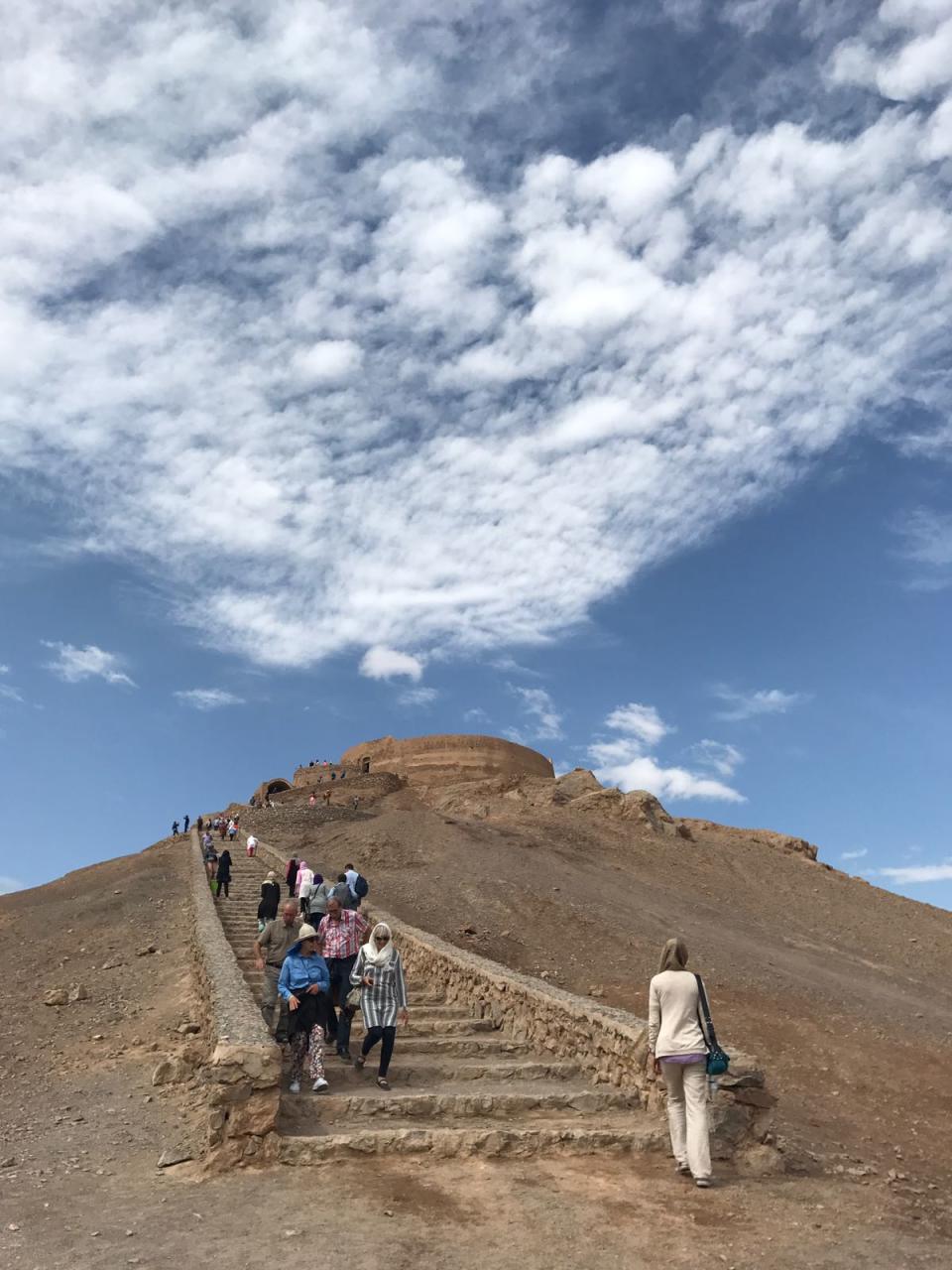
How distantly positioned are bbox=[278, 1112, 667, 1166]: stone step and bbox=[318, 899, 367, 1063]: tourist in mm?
1743

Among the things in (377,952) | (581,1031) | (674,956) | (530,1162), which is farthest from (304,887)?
(674,956)

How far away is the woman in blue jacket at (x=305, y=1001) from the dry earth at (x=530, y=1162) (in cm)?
98

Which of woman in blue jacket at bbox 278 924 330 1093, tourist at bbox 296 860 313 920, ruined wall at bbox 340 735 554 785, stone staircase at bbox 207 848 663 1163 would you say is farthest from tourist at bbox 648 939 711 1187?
→ ruined wall at bbox 340 735 554 785

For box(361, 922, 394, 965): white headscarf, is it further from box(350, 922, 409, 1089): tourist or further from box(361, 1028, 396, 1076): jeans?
box(361, 1028, 396, 1076): jeans

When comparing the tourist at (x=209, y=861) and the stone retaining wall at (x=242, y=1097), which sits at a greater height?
the tourist at (x=209, y=861)

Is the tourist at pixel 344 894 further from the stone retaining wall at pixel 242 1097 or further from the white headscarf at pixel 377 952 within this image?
the stone retaining wall at pixel 242 1097

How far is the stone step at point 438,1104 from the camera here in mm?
6750

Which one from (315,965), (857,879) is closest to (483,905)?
(315,965)

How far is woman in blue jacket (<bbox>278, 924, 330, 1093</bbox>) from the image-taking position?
23.6ft

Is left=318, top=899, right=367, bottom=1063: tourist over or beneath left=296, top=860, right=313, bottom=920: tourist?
beneath

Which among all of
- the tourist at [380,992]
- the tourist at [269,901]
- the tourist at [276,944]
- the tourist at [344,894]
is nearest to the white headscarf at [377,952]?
the tourist at [380,992]

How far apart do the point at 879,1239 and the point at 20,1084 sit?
8.15m

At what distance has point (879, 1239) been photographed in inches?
205

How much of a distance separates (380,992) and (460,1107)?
111 centimetres
